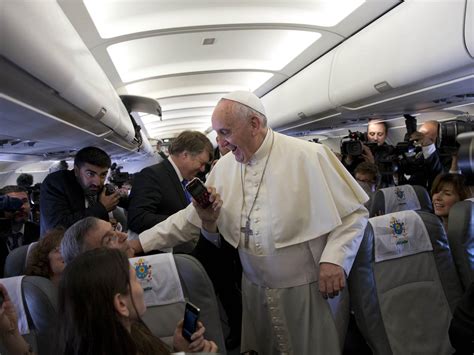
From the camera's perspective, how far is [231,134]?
1.97m

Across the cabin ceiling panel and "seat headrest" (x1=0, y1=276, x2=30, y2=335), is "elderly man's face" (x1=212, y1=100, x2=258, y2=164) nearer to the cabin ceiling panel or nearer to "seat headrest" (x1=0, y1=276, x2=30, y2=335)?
"seat headrest" (x1=0, y1=276, x2=30, y2=335)

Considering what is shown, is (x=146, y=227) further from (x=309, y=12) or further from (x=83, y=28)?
(x=309, y=12)

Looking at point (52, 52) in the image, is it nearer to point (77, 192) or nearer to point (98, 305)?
point (98, 305)

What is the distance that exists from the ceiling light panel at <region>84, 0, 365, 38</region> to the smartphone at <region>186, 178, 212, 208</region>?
1505mm

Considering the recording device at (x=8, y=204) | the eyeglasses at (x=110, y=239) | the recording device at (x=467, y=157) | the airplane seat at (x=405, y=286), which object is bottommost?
the airplane seat at (x=405, y=286)

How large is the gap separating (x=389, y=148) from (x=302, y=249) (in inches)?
111

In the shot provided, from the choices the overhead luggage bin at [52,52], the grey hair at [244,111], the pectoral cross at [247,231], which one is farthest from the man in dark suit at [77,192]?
the grey hair at [244,111]

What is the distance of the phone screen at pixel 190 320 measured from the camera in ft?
4.44

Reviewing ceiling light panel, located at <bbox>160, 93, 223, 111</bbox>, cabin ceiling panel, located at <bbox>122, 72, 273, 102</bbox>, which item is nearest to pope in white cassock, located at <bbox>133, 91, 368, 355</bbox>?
cabin ceiling panel, located at <bbox>122, 72, 273, 102</bbox>

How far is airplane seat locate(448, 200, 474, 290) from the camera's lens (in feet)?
7.52

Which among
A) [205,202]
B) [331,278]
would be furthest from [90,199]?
[331,278]

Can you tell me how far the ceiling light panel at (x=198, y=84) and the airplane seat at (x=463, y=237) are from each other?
3140 mm

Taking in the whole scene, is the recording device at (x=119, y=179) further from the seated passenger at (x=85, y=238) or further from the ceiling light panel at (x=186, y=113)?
the seated passenger at (x=85, y=238)

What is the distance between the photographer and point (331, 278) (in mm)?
1782
